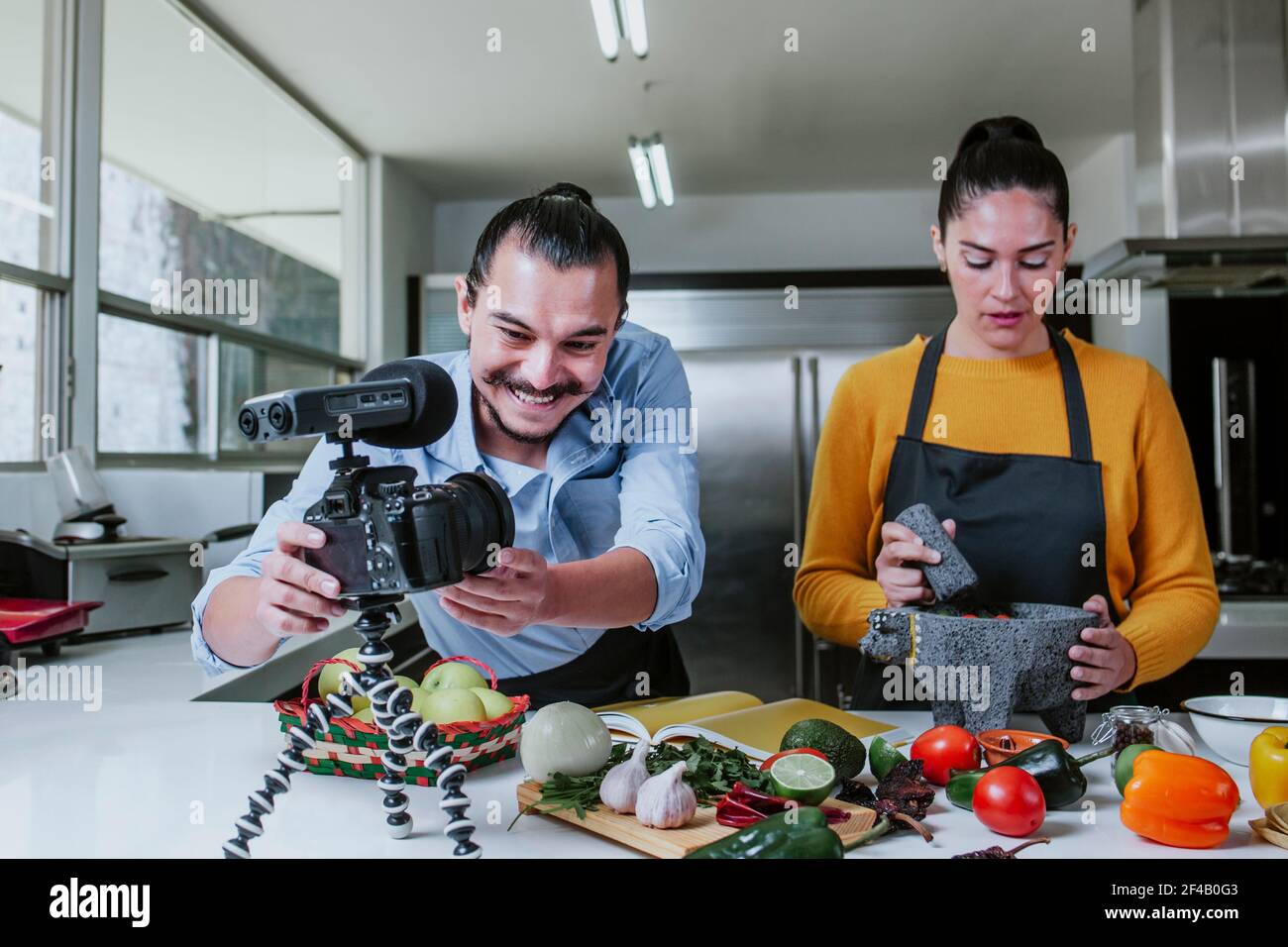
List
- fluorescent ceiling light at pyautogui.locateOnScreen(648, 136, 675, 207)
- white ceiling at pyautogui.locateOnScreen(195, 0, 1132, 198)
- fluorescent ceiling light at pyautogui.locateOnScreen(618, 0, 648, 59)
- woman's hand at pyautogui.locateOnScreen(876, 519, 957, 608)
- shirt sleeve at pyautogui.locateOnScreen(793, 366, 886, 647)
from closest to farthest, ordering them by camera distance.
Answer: woman's hand at pyautogui.locateOnScreen(876, 519, 957, 608)
shirt sleeve at pyautogui.locateOnScreen(793, 366, 886, 647)
fluorescent ceiling light at pyautogui.locateOnScreen(618, 0, 648, 59)
white ceiling at pyautogui.locateOnScreen(195, 0, 1132, 198)
fluorescent ceiling light at pyautogui.locateOnScreen(648, 136, 675, 207)

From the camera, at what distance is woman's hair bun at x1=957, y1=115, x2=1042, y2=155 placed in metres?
1.57

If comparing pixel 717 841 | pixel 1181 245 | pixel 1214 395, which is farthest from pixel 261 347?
pixel 1214 395

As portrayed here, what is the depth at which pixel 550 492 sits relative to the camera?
1435mm

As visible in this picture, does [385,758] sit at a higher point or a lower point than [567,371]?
lower

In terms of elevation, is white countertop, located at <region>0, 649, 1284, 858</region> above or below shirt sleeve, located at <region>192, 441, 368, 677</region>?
below

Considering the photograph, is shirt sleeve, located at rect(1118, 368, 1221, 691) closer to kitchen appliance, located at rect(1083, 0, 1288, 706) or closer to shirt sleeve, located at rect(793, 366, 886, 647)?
shirt sleeve, located at rect(793, 366, 886, 647)

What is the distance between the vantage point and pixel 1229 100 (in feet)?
8.63

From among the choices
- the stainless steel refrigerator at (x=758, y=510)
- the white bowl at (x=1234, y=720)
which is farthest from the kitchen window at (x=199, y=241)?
the white bowl at (x=1234, y=720)

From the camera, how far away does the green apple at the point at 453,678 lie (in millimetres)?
1185

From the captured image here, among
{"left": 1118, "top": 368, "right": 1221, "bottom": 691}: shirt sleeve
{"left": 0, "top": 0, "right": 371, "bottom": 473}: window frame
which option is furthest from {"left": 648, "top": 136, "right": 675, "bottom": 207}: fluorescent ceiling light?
{"left": 1118, "top": 368, "right": 1221, "bottom": 691}: shirt sleeve

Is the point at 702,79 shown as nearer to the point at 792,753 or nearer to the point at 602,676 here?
the point at 602,676

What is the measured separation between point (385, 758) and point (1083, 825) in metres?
0.64

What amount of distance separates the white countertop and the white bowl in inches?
1.0
